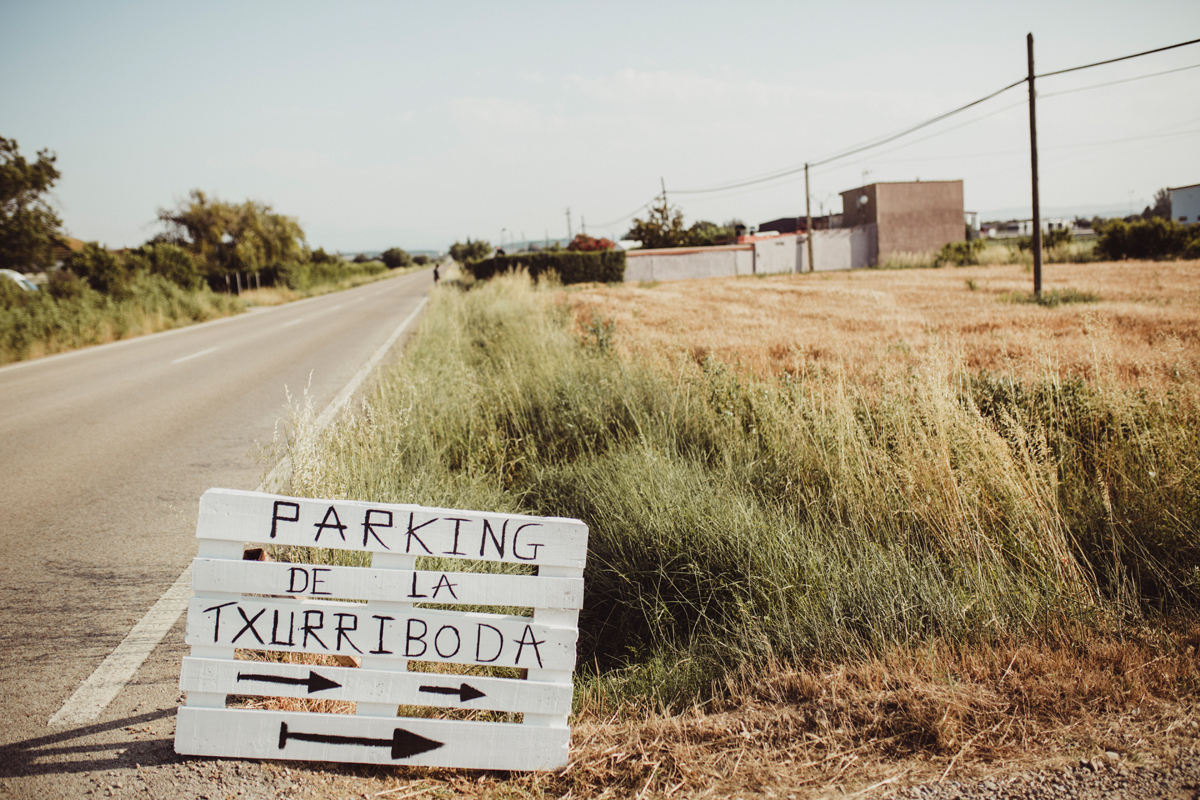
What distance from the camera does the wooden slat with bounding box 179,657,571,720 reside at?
2.25 metres

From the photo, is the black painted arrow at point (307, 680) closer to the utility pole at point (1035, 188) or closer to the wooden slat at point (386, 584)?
the wooden slat at point (386, 584)

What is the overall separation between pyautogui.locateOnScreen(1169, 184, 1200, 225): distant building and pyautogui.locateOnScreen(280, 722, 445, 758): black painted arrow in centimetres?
5169

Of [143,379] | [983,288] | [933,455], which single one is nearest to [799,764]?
[933,455]

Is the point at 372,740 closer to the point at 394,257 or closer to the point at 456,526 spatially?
the point at 456,526

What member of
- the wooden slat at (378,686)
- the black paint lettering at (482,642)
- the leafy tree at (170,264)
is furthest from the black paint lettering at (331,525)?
the leafy tree at (170,264)

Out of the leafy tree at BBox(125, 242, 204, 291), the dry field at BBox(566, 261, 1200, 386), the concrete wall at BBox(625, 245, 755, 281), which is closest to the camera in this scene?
the dry field at BBox(566, 261, 1200, 386)

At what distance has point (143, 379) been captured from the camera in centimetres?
993

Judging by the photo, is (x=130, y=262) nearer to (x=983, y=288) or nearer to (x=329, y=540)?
(x=329, y=540)

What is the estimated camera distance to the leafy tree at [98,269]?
19328mm

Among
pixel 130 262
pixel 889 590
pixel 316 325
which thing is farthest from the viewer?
pixel 130 262

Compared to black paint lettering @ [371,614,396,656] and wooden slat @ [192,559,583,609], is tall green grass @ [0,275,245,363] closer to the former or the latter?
wooden slat @ [192,559,583,609]

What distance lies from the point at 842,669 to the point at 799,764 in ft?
1.67

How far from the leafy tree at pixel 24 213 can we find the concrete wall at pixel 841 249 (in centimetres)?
3711

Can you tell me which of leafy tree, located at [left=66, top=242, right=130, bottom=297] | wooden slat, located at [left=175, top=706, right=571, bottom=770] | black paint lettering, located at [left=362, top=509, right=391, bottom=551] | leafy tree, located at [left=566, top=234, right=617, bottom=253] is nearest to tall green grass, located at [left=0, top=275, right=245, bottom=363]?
leafy tree, located at [left=66, top=242, right=130, bottom=297]
